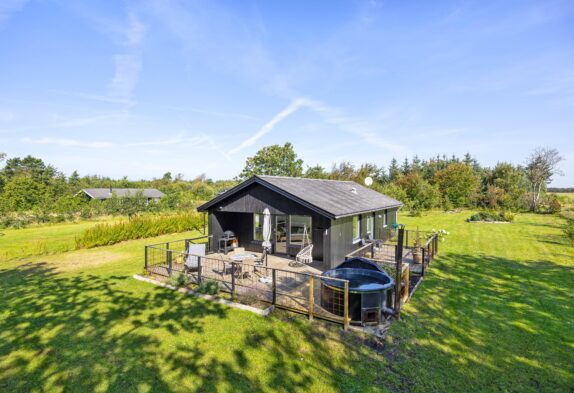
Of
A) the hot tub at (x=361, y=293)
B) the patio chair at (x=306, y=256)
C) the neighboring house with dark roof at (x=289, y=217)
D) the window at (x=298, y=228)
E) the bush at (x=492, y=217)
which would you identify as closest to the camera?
the hot tub at (x=361, y=293)

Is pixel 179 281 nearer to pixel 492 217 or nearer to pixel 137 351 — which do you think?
pixel 137 351

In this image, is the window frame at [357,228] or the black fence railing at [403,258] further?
the window frame at [357,228]

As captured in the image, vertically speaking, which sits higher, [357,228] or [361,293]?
[357,228]

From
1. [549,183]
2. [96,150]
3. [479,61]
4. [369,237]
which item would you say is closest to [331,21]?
[479,61]

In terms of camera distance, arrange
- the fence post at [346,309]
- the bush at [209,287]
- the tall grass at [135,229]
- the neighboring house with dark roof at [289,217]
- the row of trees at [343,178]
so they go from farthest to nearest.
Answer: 1. the row of trees at [343,178]
2. the tall grass at [135,229]
3. the neighboring house with dark roof at [289,217]
4. the bush at [209,287]
5. the fence post at [346,309]

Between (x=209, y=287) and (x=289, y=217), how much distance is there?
5206 millimetres

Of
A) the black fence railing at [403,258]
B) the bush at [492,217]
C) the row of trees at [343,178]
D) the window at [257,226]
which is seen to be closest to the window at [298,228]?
the window at [257,226]

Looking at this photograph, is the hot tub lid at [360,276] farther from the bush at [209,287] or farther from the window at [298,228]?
the window at [298,228]

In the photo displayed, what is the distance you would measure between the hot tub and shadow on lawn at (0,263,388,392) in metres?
0.83

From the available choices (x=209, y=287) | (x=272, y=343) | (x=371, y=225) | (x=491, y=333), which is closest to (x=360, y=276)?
(x=491, y=333)

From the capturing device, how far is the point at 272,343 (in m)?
6.07

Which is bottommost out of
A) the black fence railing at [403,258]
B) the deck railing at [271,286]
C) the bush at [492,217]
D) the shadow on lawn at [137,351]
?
the shadow on lawn at [137,351]

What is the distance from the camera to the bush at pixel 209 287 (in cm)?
865

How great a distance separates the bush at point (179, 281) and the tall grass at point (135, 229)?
10690 mm
